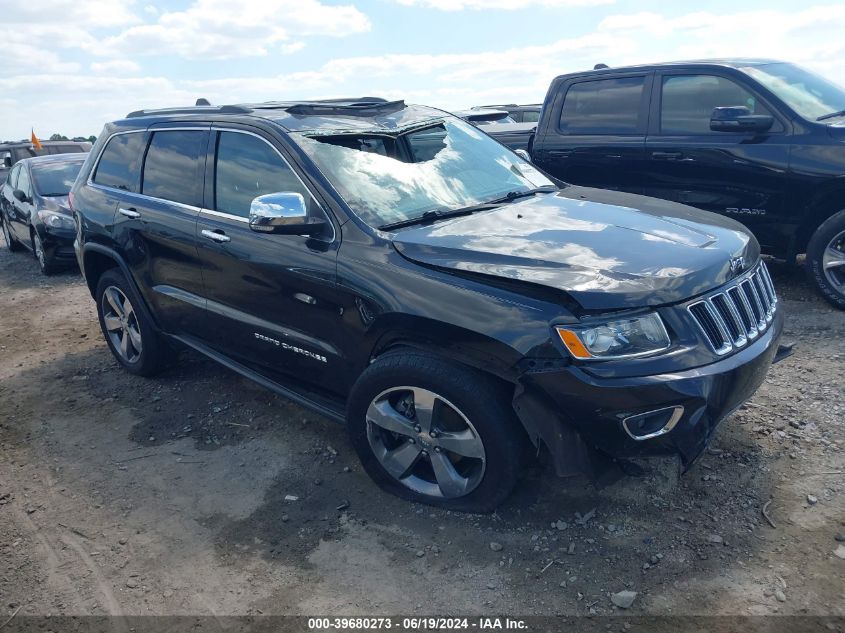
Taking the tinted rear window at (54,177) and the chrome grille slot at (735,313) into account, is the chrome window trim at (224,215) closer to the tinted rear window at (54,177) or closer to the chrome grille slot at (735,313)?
the chrome grille slot at (735,313)

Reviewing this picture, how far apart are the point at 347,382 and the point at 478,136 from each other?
6.58 ft

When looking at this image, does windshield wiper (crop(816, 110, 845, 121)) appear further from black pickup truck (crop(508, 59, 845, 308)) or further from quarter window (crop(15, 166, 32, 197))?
quarter window (crop(15, 166, 32, 197))

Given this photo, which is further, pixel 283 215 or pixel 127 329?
pixel 127 329

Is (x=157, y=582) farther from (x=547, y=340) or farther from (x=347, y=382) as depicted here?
(x=547, y=340)

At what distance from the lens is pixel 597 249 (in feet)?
10.2

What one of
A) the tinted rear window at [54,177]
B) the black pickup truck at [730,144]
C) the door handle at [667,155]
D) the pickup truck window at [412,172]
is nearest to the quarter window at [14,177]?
the tinted rear window at [54,177]

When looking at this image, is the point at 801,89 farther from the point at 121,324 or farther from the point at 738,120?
the point at 121,324

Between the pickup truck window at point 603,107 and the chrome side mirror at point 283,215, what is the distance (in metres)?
4.33

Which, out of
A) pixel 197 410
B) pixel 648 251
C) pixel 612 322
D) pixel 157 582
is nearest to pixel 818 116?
pixel 648 251

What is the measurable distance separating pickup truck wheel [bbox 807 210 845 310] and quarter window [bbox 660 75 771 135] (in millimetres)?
1150

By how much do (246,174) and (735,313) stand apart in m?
2.68

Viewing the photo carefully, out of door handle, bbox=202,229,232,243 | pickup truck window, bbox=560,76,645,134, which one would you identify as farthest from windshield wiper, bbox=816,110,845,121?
door handle, bbox=202,229,232,243

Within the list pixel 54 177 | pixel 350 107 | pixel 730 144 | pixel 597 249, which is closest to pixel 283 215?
pixel 350 107

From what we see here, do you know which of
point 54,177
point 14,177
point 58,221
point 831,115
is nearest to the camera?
point 831,115
